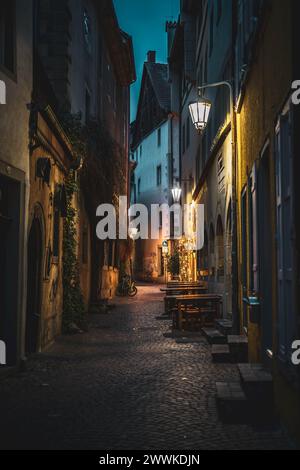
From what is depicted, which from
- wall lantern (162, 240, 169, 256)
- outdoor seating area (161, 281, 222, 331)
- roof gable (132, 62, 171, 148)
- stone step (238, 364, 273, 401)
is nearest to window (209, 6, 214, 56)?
outdoor seating area (161, 281, 222, 331)

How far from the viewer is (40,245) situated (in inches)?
470

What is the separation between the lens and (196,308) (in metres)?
16.0

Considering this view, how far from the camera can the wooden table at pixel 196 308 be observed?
49.3 feet


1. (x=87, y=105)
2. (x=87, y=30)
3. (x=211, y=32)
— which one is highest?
(x=87, y=30)

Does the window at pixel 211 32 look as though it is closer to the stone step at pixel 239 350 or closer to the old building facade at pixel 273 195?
the old building facade at pixel 273 195

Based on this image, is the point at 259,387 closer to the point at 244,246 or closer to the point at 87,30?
the point at 244,246

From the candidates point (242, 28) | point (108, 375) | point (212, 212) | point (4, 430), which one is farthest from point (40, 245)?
point (212, 212)

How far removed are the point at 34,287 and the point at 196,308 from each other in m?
5.49

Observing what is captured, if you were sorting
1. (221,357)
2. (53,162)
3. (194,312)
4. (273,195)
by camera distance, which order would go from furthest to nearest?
(194,312) → (53,162) → (221,357) → (273,195)

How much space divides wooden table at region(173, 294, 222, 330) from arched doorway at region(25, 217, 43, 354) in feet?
14.1

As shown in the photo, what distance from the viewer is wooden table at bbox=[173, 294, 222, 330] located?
15039 millimetres

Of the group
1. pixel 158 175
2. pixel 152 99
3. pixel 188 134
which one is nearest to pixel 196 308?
pixel 188 134

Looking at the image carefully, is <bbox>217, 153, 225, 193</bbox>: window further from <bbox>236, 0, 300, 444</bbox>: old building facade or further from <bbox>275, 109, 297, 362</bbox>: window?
<bbox>275, 109, 297, 362</bbox>: window

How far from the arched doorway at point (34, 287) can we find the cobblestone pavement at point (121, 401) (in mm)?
414
